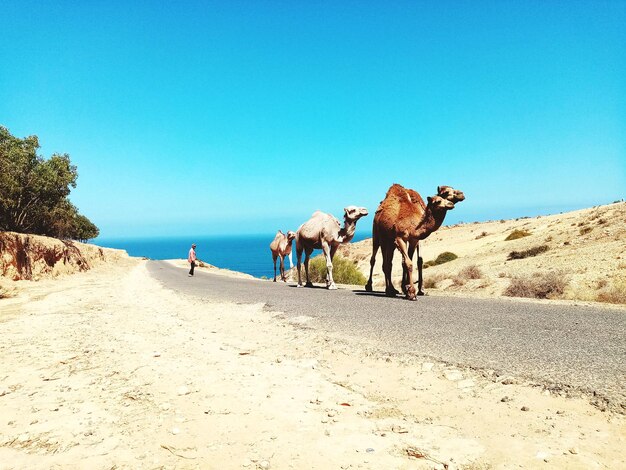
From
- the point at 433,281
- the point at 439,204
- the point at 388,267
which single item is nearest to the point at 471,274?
the point at 433,281

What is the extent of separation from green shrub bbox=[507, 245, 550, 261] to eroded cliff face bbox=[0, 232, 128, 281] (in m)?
29.2

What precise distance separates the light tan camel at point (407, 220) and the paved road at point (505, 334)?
4.72 ft

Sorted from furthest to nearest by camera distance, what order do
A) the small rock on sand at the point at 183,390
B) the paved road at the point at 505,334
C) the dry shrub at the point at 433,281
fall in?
the dry shrub at the point at 433,281 < the small rock on sand at the point at 183,390 < the paved road at the point at 505,334

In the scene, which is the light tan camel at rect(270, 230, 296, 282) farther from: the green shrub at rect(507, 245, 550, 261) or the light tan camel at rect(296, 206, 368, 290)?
the green shrub at rect(507, 245, 550, 261)

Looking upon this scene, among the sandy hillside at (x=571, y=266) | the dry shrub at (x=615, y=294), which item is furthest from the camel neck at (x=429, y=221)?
the dry shrub at (x=615, y=294)

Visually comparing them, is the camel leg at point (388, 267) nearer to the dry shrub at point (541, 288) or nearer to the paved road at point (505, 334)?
the paved road at point (505, 334)

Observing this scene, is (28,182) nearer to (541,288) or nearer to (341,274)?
(341,274)

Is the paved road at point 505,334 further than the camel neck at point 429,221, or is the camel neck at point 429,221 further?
the camel neck at point 429,221

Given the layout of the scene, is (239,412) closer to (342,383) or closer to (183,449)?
(183,449)

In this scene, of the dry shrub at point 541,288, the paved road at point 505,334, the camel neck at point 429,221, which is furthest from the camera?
the dry shrub at point 541,288

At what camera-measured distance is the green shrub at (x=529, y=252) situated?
24.4m

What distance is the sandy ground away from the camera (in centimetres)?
324

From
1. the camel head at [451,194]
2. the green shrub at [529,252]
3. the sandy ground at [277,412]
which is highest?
the camel head at [451,194]

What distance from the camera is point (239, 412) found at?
13.6 ft
